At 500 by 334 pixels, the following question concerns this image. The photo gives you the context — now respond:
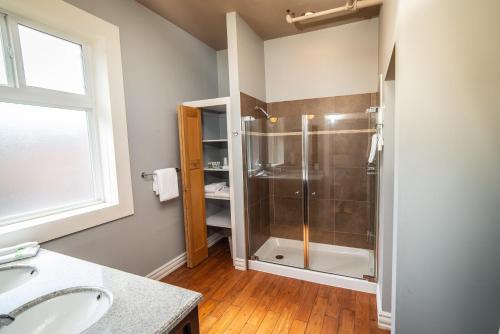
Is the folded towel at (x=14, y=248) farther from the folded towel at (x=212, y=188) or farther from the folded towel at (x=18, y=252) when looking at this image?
the folded towel at (x=212, y=188)

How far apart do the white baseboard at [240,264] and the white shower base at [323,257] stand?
0.19 metres

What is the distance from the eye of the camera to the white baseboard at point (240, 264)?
260cm

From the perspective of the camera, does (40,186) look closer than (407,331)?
No

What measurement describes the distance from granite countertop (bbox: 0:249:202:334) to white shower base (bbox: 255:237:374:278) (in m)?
1.89

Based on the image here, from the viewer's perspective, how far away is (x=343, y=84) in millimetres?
2816

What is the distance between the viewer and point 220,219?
118 inches

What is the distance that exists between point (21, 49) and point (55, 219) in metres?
1.12

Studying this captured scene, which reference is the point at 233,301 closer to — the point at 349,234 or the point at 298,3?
the point at 349,234

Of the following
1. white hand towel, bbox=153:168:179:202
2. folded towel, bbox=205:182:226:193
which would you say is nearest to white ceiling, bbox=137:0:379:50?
white hand towel, bbox=153:168:179:202

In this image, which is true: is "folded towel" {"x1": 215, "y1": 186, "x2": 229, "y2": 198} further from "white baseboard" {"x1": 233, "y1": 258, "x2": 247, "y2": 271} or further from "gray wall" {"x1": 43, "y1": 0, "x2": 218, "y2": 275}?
"white baseboard" {"x1": 233, "y1": 258, "x2": 247, "y2": 271}

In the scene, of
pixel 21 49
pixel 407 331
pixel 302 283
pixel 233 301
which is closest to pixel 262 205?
pixel 302 283

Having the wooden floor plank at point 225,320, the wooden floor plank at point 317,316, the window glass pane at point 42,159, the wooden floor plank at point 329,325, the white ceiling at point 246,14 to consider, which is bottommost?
the wooden floor plank at point 329,325

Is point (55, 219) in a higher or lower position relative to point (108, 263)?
higher

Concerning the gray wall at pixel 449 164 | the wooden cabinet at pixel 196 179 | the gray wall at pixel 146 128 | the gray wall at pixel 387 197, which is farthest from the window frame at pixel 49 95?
the gray wall at pixel 387 197
